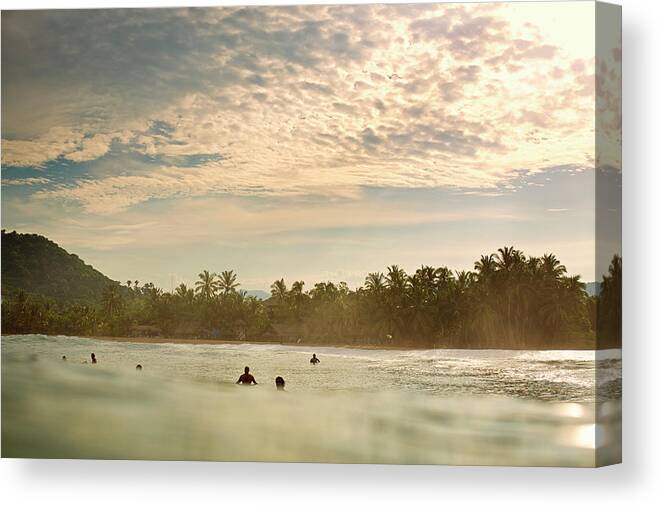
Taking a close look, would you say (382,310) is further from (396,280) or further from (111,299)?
(111,299)

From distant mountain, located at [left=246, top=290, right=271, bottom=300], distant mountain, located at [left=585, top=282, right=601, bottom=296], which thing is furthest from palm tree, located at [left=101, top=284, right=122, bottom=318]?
distant mountain, located at [left=585, top=282, right=601, bottom=296]

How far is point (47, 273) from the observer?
703 centimetres

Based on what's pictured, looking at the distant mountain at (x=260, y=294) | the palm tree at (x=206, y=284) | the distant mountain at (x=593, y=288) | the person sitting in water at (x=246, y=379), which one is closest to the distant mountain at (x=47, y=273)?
the palm tree at (x=206, y=284)

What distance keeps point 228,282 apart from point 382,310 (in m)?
1.14

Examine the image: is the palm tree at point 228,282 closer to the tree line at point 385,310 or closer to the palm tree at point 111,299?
the tree line at point 385,310

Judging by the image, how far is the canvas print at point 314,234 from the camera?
656cm

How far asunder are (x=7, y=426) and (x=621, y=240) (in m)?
4.65

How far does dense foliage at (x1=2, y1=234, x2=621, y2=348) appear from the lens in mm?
6594

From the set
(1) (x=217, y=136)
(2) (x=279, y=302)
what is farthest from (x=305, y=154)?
(2) (x=279, y=302)

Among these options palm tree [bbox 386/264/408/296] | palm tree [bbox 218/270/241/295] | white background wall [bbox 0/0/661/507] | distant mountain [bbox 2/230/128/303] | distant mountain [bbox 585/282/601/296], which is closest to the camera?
distant mountain [bbox 585/282/601/296]

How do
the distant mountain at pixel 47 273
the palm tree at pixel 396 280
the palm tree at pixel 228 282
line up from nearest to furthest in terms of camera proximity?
the palm tree at pixel 396 280 < the palm tree at pixel 228 282 < the distant mountain at pixel 47 273

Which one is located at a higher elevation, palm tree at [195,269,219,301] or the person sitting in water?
palm tree at [195,269,219,301]

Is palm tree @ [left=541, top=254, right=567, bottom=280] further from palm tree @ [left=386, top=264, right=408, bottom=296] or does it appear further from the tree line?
palm tree @ [left=386, top=264, right=408, bottom=296]

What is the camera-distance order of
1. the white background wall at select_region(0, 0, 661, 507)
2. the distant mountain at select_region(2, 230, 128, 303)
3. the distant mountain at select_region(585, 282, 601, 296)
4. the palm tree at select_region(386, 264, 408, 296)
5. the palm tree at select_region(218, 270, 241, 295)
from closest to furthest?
the distant mountain at select_region(585, 282, 601, 296) → the white background wall at select_region(0, 0, 661, 507) → the palm tree at select_region(386, 264, 408, 296) → the palm tree at select_region(218, 270, 241, 295) → the distant mountain at select_region(2, 230, 128, 303)
